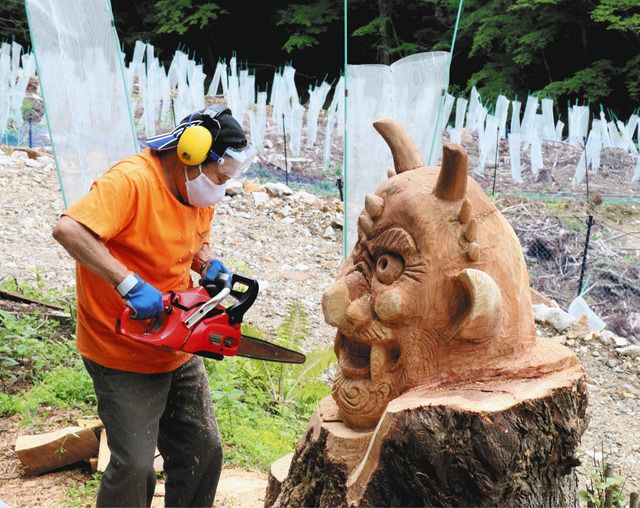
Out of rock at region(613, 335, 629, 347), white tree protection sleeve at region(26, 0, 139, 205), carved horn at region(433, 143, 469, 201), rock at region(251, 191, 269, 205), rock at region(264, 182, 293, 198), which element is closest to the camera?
carved horn at region(433, 143, 469, 201)

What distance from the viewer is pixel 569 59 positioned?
1794cm

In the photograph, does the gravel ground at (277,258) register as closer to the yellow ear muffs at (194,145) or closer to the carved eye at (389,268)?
the yellow ear muffs at (194,145)

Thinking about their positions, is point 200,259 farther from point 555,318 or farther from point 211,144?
point 555,318

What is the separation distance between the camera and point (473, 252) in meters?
2.49

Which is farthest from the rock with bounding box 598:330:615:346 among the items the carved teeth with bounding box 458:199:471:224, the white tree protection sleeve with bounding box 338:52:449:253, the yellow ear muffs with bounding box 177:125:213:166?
the yellow ear muffs with bounding box 177:125:213:166

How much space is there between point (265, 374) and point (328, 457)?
2778 millimetres

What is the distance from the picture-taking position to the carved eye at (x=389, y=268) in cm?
259

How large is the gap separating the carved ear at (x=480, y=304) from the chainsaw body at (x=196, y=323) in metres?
0.90

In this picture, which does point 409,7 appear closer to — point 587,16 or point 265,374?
point 587,16

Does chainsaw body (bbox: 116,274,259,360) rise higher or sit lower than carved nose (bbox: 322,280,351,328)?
lower

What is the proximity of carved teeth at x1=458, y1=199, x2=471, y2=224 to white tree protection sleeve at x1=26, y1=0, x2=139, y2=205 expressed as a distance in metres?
3.88

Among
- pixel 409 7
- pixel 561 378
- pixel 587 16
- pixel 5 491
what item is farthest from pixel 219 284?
pixel 409 7

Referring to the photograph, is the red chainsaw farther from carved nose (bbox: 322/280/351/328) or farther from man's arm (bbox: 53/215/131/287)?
carved nose (bbox: 322/280/351/328)

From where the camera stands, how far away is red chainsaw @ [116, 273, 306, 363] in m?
2.71
